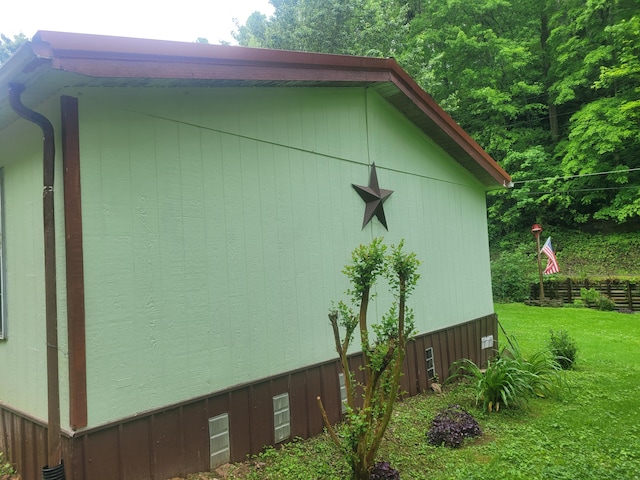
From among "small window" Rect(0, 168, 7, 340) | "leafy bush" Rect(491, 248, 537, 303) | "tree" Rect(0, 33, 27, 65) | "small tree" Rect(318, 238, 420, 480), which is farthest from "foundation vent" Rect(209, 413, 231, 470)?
"tree" Rect(0, 33, 27, 65)

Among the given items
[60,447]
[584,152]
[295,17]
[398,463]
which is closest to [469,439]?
[398,463]

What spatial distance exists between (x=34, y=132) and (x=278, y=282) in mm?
2394

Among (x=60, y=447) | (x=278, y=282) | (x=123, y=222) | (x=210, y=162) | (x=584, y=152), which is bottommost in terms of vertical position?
(x=60, y=447)

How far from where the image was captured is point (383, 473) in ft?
11.4

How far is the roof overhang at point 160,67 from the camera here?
101 inches

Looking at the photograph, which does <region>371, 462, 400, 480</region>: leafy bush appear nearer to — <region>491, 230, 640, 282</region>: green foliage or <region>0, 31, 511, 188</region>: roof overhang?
<region>0, 31, 511, 188</region>: roof overhang

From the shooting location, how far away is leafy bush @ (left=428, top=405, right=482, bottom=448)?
14.6ft

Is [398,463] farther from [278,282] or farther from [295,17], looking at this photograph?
[295,17]

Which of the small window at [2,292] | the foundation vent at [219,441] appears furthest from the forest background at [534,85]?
the foundation vent at [219,441]

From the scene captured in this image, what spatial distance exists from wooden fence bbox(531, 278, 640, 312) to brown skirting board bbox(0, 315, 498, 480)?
14649mm

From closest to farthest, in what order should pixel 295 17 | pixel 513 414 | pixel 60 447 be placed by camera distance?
pixel 60 447 → pixel 513 414 → pixel 295 17

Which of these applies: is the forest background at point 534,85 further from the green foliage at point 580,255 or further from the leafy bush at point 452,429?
the leafy bush at point 452,429

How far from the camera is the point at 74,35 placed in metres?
2.58

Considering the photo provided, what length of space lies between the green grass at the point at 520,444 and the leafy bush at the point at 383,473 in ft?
0.95
